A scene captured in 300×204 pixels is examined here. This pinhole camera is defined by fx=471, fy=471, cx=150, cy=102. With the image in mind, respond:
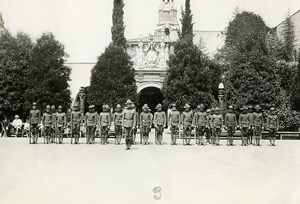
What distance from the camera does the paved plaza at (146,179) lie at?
8.41m

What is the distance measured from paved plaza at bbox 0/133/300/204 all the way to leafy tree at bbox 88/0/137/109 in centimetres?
2094

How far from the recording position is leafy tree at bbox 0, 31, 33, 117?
35.8 m

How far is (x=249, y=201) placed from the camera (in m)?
8.44

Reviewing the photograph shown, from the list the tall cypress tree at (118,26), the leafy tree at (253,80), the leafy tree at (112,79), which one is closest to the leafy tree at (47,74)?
the leafy tree at (112,79)

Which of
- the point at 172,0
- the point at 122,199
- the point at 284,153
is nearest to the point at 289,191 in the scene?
the point at 122,199

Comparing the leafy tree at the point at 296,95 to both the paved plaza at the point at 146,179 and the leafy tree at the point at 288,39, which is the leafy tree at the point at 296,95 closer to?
the leafy tree at the point at 288,39

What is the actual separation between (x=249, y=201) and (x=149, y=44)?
36195 millimetres

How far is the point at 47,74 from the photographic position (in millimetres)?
33281

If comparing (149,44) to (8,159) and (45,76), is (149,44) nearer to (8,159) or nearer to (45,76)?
(45,76)

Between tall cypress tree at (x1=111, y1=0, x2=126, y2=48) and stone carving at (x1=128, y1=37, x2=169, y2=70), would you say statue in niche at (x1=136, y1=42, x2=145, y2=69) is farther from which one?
tall cypress tree at (x1=111, y1=0, x2=126, y2=48)

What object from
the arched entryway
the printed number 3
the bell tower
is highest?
the bell tower

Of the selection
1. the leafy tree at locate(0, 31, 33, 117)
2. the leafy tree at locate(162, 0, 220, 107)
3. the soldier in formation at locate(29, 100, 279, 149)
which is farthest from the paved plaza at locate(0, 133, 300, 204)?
the leafy tree at locate(0, 31, 33, 117)

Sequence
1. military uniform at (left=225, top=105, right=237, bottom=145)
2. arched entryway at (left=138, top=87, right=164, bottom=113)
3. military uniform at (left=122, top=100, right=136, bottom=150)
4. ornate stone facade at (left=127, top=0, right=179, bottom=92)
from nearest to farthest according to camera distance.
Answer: military uniform at (left=122, top=100, right=136, bottom=150)
military uniform at (left=225, top=105, right=237, bottom=145)
ornate stone facade at (left=127, top=0, right=179, bottom=92)
arched entryway at (left=138, top=87, right=164, bottom=113)

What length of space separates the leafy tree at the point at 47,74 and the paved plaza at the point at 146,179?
19.5m
